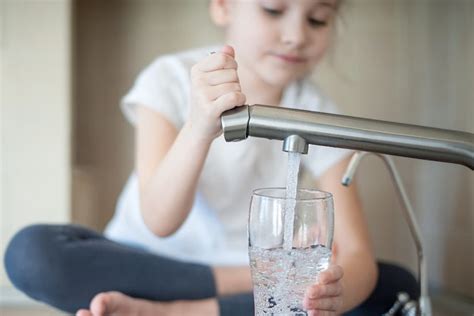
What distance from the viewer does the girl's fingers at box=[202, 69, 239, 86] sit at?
640 millimetres

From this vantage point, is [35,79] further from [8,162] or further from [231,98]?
[231,98]

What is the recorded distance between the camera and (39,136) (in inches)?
78.7

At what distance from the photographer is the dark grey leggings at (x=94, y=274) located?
973 mm

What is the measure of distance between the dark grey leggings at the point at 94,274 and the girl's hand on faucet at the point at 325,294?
12.1 inches

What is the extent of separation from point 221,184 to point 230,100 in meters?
0.64

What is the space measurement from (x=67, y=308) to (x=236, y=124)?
574 millimetres

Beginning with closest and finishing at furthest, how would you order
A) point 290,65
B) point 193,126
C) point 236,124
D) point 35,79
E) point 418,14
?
point 236,124 → point 193,126 → point 290,65 → point 35,79 → point 418,14

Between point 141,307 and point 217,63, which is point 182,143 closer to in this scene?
point 217,63

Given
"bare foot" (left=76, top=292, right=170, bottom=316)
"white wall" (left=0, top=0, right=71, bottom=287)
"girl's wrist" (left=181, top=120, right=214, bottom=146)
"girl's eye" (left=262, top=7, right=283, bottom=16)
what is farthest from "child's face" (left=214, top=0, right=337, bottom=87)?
"white wall" (left=0, top=0, right=71, bottom=287)

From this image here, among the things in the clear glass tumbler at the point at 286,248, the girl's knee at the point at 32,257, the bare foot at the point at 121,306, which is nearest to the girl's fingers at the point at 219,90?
the clear glass tumbler at the point at 286,248

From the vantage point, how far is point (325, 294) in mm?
645

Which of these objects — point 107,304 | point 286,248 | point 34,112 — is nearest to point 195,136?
point 286,248

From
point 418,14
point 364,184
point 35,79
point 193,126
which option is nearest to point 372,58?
point 418,14

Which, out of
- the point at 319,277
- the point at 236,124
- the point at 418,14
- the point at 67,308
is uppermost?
the point at 418,14
